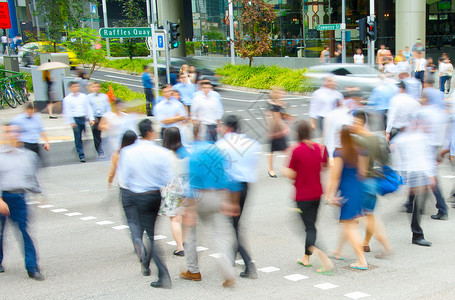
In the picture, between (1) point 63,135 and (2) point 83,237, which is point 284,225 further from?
(1) point 63,135

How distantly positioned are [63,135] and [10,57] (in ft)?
34.7

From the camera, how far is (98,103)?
47.1 feet

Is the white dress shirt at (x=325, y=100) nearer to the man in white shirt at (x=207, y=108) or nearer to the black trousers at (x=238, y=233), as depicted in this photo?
the man in white shirt at (x=207, y=108)

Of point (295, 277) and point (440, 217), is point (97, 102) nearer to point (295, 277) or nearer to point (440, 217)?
point (440, 217)

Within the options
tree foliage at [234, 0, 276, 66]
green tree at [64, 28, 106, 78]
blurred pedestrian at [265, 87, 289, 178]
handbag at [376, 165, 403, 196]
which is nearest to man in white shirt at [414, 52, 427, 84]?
tree foliage at [234, 0, 276, 66]

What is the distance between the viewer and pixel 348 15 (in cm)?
4044

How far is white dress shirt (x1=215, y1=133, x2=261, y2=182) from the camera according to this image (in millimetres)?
6445

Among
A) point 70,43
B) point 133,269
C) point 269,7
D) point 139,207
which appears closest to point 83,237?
point 133,269

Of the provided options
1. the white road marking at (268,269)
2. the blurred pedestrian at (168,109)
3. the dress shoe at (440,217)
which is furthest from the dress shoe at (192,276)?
the blurred pedestrian at (168,109)

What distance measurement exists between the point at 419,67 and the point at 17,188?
21.0 m

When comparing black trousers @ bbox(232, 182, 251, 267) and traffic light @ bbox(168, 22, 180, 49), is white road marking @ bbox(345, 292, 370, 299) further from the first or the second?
traffic light @ bbox(168, 22, 180, 49)

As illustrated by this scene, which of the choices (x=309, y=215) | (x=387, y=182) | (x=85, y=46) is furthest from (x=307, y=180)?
(x=85, y=46)

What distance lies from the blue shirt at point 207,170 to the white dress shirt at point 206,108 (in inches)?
266

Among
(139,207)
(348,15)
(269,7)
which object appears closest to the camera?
(139,207)
